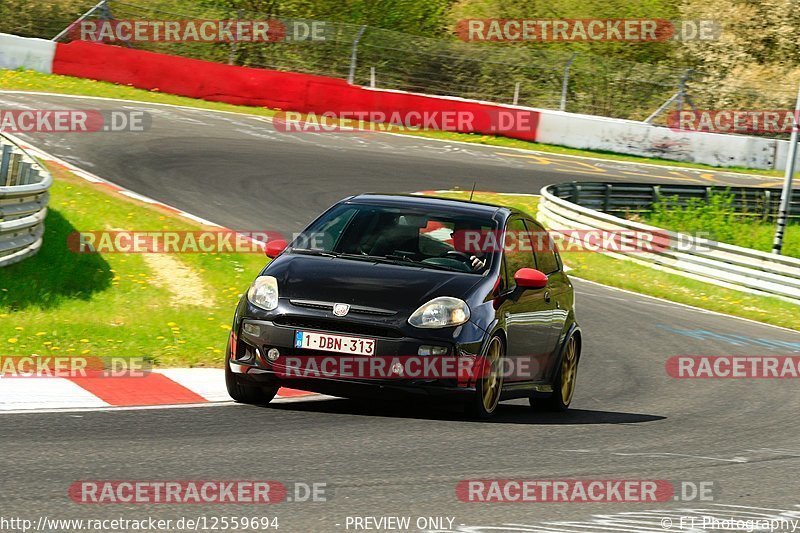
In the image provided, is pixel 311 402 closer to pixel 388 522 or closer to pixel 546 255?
pixel 546 255

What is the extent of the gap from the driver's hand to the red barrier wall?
22520mm

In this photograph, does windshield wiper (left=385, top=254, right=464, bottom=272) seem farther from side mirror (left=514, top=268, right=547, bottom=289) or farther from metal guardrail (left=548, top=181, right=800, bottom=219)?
metal guardrail (left=548, top=181, right=800, bottom=219)

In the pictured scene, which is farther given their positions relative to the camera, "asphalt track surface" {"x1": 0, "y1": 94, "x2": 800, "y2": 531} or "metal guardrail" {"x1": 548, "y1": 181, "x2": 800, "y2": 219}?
"metal guardrail" {"x1": 548, "y1": 181, "x2": 800, "y2": 219}

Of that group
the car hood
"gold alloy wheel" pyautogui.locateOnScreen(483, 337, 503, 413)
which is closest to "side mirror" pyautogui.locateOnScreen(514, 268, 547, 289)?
the car hood

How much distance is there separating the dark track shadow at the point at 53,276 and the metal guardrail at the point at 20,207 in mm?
139

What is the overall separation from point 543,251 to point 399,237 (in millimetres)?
1451

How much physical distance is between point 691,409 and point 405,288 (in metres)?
3.47

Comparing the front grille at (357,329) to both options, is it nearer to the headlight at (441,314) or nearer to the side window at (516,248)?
the headlight at (441,314)

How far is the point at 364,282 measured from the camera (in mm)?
8531

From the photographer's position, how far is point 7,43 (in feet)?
98.9

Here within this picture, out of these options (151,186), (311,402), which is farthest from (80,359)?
(151,186)

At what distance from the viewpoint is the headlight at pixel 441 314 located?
8.36m

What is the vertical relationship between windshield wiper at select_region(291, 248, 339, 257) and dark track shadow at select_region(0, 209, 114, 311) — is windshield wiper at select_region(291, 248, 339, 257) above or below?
above

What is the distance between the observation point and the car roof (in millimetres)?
9617
